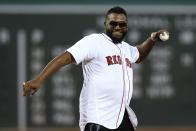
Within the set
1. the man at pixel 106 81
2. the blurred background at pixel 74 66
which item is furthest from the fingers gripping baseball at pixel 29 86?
the blurred background at pixel 74 66

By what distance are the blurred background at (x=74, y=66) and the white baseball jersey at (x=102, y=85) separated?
13.2ft

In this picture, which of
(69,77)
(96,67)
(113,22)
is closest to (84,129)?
(96,67)

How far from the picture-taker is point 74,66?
8.32 meters

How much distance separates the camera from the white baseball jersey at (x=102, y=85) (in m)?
4.23

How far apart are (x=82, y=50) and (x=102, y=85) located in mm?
232

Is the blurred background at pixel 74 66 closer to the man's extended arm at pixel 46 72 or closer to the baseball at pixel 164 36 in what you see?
the baseball at pixel 164 36

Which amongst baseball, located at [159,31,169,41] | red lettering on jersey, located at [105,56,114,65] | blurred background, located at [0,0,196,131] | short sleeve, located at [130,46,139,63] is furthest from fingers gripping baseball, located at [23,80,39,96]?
blurred background, located at [0,0,196,131]

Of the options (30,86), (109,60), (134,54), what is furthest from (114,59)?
(30,86)

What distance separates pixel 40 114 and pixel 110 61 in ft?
14.0

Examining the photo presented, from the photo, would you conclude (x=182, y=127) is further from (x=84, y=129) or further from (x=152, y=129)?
(x=84, y=129)

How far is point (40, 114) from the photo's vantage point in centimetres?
843

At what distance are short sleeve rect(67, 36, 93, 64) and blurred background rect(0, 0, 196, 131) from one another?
408cm

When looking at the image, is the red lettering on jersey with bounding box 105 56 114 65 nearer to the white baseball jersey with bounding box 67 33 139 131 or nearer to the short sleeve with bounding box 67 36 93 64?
the white baseball jersey with bounding box 67 33 139 131

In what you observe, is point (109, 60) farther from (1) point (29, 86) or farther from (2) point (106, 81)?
(1) point (29, 86)
